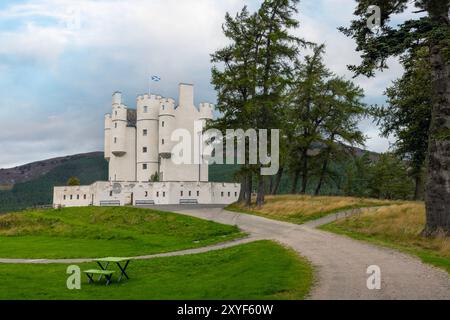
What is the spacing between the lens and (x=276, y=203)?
1516 inches

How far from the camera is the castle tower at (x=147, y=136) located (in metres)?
65.6

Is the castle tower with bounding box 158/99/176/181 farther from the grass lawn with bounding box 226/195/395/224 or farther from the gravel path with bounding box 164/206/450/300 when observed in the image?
the gravel path with bounding box 164/206/450/300

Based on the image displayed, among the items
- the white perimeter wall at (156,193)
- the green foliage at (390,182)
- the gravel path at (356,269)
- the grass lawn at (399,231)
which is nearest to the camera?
the gravel path at (356,269)

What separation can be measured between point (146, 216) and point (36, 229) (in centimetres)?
955

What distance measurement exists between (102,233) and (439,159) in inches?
920

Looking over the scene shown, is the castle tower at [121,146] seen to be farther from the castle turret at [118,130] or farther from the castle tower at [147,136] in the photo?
the castle tower at [147,136]

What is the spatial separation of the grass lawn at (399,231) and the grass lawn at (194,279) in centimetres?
486

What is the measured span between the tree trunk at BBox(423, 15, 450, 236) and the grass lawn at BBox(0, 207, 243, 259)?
10.7 m

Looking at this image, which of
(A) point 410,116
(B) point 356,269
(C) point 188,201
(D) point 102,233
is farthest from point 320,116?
(B) point 356,269

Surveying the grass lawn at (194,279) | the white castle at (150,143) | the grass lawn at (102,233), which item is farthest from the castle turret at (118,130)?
the grass lawn at (194,279)

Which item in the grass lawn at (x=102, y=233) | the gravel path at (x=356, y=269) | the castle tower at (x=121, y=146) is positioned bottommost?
the grass lawn at (x=102, y=233)

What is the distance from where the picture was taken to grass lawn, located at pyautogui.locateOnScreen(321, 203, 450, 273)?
60.1ft
